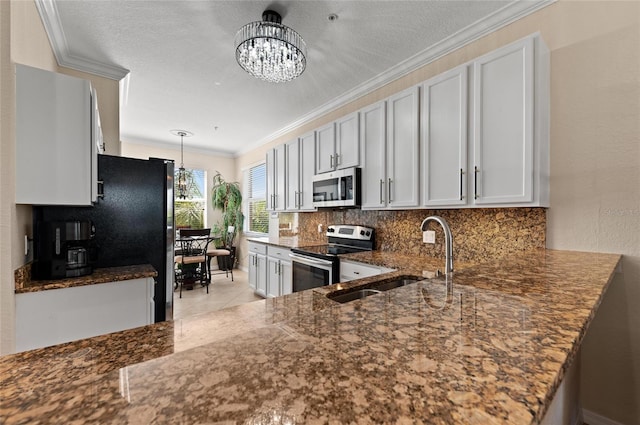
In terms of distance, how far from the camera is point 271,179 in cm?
455

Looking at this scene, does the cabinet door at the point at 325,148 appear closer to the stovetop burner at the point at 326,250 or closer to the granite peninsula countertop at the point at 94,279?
the stovetop burner at the point at 326,250

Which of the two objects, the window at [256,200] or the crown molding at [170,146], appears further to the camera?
the window at [256,200]

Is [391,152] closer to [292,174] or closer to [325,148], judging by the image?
[325,148]

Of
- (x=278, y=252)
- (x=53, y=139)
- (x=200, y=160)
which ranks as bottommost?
(x=278, y=252)

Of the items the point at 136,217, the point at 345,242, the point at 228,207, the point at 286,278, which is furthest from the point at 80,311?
the point at 228,207

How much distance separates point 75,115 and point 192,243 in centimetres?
359

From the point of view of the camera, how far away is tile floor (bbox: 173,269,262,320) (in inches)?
153

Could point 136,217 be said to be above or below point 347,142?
below

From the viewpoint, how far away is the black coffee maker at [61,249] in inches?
73.5

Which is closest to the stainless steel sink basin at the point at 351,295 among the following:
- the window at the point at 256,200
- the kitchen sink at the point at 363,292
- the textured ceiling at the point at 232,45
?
the kitchen sink at the point at 363,292

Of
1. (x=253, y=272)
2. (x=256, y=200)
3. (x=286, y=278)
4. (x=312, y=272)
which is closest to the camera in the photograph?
(x=312, y=272)

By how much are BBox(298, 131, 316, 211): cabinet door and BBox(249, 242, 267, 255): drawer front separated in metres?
0.84

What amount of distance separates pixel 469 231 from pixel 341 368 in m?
2.24

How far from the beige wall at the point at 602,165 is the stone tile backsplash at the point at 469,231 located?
5.1 inches
